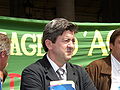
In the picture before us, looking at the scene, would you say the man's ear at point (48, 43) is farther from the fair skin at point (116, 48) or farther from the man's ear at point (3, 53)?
the fair skin at point (116, 48)

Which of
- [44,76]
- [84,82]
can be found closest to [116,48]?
[84,82]

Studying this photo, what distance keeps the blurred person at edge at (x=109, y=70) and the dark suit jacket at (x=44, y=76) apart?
0.51 meters

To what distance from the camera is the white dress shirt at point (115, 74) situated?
10.3 ft

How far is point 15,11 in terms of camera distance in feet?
34.3

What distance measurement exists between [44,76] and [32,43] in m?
1.41

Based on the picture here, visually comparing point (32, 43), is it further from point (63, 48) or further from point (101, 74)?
point (63, 48)

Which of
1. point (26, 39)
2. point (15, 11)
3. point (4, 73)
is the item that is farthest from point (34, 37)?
point (15, 11)

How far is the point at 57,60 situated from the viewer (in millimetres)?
2609

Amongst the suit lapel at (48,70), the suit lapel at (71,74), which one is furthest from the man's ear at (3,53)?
the suit lapel at (71,74)

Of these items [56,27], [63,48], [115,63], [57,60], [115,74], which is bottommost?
[115,74]

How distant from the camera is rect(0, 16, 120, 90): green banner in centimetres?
372

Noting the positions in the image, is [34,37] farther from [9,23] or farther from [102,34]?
[102,34]

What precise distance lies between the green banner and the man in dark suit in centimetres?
115

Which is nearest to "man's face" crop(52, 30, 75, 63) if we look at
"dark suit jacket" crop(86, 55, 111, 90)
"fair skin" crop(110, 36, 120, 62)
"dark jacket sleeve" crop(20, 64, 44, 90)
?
"dark jacket sleeve" crop(20, 64, 44, 90)
